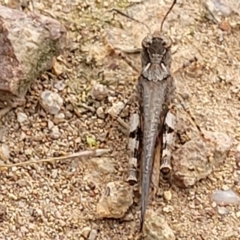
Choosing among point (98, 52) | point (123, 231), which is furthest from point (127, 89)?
point (123, 231)

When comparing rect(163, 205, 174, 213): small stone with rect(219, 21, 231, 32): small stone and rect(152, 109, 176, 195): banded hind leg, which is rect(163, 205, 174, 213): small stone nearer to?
rect(152, 109, 176, 195): banded hind leg

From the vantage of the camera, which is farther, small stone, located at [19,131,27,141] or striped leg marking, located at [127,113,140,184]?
small stone, located at [19,131,27,141]

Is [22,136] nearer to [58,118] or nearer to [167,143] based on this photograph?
[58,118]

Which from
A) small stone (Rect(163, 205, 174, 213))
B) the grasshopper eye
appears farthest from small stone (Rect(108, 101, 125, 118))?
small stone (Rect(163, 205, 174, 213))

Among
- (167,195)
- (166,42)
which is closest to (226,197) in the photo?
(167,195)

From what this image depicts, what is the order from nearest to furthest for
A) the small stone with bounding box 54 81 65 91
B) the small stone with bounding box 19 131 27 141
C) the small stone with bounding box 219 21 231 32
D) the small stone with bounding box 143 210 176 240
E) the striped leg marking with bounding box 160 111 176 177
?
the small stone with bounding box 143 210 176 240, the striped leg marking with bounding box 160 111 176 177, the small stone with bounding box 19 131 27 141, the small stone with bounding box 54 81 65 91, the small stone with bounding box 219 21 231 32

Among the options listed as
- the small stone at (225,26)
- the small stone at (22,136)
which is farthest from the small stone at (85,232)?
the small stone at (225,26)

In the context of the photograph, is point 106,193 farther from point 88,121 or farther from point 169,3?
point 169,3
